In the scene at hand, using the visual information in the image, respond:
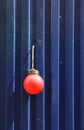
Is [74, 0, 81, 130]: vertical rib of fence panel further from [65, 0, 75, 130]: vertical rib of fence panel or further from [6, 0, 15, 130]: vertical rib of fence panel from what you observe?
[6, 0, 15, 130]: vertical rib of fence panel

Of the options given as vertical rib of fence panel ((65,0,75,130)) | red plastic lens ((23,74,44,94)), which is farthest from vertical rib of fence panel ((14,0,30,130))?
vertical rib of fence panel ((65,0,75,130))

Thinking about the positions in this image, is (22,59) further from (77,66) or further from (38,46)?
(77,66)

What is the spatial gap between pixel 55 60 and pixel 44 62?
94mm

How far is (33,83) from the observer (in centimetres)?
205

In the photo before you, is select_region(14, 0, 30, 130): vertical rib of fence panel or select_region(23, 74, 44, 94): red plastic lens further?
select_region(14, 0, 30, 130): vertical rib of fence panel

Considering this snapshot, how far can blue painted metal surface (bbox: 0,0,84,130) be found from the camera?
7.25 feet

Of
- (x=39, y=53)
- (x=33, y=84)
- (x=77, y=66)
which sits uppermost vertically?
(x=39, y=53)

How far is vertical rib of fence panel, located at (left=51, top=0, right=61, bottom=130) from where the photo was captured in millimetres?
2229

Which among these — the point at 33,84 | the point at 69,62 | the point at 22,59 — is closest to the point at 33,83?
the point at 33,84

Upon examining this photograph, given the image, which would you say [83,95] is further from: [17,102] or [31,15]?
[31,15]

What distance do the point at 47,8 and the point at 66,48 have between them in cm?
37

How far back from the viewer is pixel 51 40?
7.34ft

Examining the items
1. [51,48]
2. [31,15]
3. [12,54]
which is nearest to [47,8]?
[31,15]

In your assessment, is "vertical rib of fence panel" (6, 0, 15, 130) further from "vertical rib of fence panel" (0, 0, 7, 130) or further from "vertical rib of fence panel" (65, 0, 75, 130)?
"vertical rib of fence panel" (65, 0, 75, 130)
